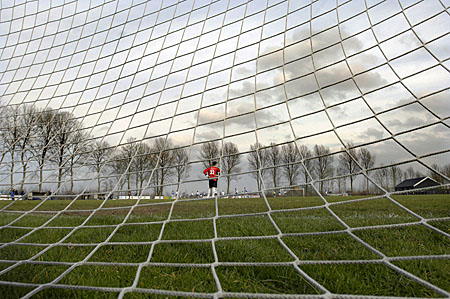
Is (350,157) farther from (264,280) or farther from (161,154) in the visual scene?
(161,154)

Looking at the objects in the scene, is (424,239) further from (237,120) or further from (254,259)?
(237,120)

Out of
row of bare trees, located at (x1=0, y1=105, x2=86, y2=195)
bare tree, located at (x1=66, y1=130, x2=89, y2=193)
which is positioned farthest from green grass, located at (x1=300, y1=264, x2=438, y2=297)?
row of bare trees, located at (x1=0, y1=105, x2=86, y2=195)

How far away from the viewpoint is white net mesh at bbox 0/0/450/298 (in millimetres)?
1314

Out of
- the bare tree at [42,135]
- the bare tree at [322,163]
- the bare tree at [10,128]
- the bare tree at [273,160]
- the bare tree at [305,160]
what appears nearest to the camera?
the bare tree at [305,160]

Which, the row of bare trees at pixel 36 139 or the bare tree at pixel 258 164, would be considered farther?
the row of bare trees at pixel 36 139

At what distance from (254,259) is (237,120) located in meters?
1.45

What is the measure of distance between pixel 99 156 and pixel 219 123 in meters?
1.91

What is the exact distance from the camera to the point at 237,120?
2748mm

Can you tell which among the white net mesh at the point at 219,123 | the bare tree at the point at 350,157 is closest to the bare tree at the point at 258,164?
the white net mesh at the point at 219,123

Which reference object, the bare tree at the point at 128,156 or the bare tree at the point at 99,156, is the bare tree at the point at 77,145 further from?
the bare tree at the point at 128,156

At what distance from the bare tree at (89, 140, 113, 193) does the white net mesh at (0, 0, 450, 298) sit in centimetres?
5

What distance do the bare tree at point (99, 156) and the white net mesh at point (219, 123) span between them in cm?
5

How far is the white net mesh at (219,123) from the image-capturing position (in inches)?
51.8

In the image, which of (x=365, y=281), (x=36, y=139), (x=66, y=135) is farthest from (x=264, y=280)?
(x=36, y=139)
